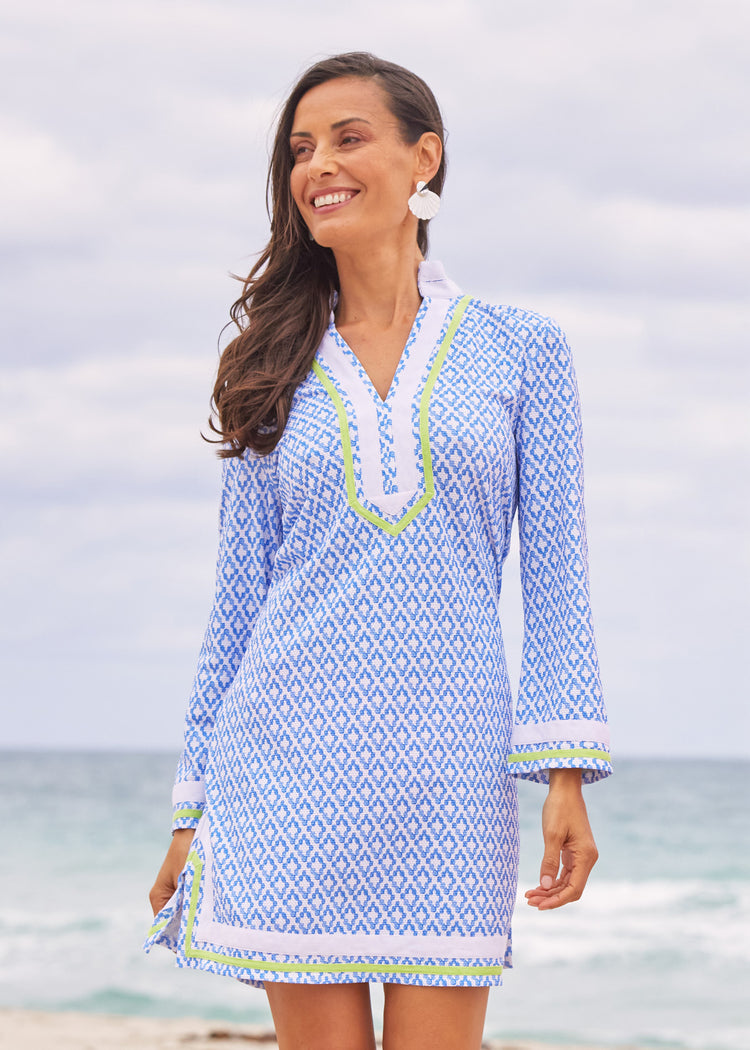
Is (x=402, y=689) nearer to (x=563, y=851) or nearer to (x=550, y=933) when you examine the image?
(x=563, y=851)

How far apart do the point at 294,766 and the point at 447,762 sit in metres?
0.25

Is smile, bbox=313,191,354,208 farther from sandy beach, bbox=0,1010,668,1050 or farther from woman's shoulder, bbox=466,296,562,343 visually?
sandy beach, bbox=0,1010,668,1050

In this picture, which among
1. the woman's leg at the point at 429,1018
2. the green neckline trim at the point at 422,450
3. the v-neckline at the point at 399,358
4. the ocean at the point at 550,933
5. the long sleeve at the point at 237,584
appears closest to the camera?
the woman's leg at the point at 429,1018

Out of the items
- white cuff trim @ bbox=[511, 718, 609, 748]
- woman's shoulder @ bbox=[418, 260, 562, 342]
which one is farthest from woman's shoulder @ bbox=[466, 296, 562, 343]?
white cuff trim @ bbox=[511, 718, 609, 748]

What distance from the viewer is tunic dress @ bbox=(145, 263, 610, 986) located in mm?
2188

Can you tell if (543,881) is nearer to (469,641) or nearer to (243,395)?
(469,641)

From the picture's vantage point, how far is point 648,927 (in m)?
13.4

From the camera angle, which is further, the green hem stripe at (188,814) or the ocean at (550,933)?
the ocean at (550,933)

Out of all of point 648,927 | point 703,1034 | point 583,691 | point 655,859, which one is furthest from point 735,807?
point 583,691

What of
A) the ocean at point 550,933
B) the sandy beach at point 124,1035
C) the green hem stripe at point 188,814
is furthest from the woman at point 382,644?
the ocean at point 550,933

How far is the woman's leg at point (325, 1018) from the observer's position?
2.20 meters

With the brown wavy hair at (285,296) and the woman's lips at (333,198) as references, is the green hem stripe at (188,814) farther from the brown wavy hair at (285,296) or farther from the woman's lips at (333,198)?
the woman's lips at (333,198)

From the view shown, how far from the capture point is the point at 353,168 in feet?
8.07

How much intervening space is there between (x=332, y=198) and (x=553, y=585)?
796 millimetres
